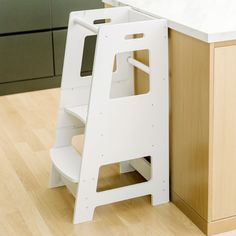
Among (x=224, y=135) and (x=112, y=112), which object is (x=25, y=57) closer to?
(x=112, y=112)

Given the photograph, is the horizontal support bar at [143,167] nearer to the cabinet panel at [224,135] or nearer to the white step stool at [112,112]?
the white step stool at [112,112]

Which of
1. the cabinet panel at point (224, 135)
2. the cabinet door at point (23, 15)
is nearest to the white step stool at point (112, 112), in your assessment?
the cabinet panel at point (224, 135)

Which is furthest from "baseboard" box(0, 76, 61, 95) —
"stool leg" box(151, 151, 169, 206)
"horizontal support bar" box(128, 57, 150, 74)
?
"stool leg" box(151, 151, 169, 206)

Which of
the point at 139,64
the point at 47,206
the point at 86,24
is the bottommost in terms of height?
the point at 47,206

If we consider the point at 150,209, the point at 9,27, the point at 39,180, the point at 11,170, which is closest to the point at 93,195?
the point at 150,209

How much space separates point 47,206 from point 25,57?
1.76 m

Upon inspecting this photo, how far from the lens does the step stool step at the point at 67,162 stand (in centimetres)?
241

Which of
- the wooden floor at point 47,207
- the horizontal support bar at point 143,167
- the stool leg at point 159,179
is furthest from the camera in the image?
the horizontal support bar at point 143,167

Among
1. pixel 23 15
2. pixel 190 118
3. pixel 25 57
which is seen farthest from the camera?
pixel 25 57

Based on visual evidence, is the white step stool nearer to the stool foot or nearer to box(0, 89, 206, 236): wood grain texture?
box(0, 89, 206, 236): wood grain texture

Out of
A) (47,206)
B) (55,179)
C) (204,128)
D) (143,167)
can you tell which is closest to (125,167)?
(143,167)

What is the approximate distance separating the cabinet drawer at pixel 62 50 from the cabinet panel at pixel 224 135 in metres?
2.20

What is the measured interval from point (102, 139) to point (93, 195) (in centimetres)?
26

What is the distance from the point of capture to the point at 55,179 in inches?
109
